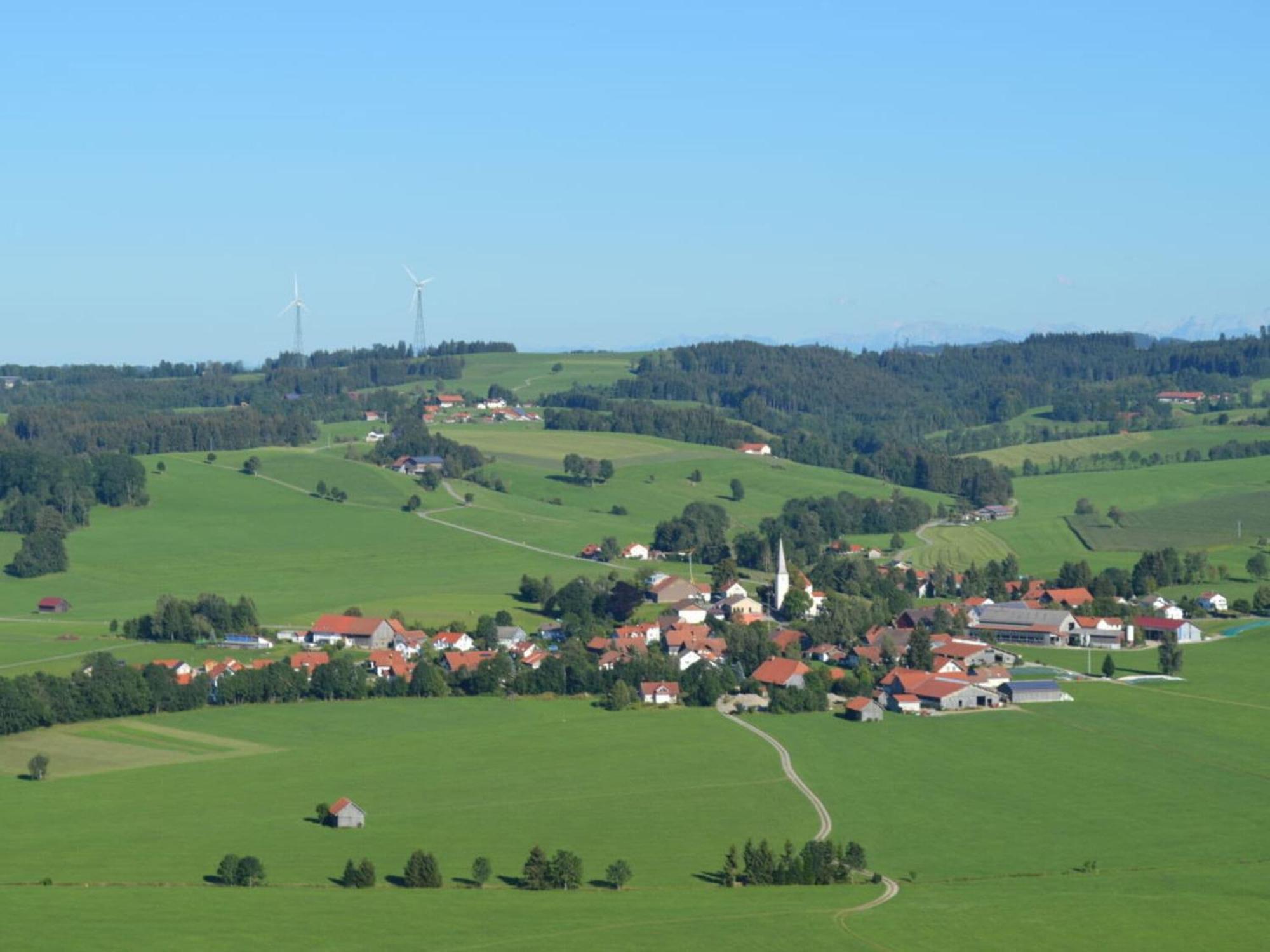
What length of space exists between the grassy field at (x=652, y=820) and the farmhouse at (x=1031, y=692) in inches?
45.7

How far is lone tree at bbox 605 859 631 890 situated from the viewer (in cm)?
5416

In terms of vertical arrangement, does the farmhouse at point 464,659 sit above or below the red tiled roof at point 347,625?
below

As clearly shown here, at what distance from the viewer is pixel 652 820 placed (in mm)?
62344

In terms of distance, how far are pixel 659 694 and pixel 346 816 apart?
2684cm

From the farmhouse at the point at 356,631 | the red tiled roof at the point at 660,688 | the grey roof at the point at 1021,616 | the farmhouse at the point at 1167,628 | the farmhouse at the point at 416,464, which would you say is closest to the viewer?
the red tiled roof at the point at 660,688

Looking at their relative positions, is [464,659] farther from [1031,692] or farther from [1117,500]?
[1117,500]

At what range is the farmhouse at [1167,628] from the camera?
102 meters

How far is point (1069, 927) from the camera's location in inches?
1948

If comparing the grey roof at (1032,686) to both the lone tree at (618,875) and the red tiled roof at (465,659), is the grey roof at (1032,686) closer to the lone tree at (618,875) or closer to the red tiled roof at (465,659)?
the red tiled roof at (465,659)

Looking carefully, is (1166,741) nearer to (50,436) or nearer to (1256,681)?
(1256,681)

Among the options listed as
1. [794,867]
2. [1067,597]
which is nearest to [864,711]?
[794,867]

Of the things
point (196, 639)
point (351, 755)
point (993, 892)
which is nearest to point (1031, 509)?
point (196, 639)

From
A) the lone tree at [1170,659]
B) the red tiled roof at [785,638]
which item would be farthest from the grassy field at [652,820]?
the red tiled roof at [785,638]

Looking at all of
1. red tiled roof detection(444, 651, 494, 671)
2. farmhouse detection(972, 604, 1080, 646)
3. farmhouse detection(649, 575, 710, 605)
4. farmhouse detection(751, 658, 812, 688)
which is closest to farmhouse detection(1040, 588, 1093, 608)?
farmhouse detection(972, 604, 1080, 646)
